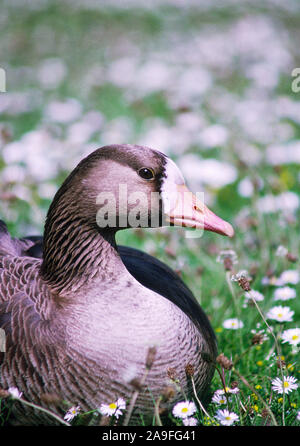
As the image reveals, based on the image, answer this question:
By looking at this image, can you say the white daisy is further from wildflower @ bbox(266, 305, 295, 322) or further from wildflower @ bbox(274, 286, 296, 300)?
wildflower @ bbox(266, 305, 295, 322)

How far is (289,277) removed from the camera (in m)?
4.10

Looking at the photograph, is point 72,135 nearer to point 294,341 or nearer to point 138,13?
point 294,341

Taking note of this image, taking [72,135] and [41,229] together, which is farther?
[72,135]

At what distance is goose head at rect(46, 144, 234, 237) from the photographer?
113 inches

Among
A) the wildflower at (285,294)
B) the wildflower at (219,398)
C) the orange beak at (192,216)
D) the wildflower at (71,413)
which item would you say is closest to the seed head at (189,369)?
the wildflower at (219,398)

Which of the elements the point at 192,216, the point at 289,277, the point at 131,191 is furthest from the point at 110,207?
the point at 289,277

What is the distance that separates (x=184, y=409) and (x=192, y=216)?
94 cm

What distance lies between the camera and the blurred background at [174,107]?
499 centimetres

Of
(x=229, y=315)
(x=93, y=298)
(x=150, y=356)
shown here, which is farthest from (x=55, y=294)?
(x=229, y=315)

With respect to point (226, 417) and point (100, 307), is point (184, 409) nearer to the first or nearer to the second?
point (226, 417)

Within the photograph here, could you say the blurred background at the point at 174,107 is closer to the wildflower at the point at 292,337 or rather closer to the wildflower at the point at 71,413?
the wildflower at the point at 292,337

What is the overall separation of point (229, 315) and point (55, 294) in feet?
4.96

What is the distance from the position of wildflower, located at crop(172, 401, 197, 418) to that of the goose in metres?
0.06

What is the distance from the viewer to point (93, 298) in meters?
2.87
